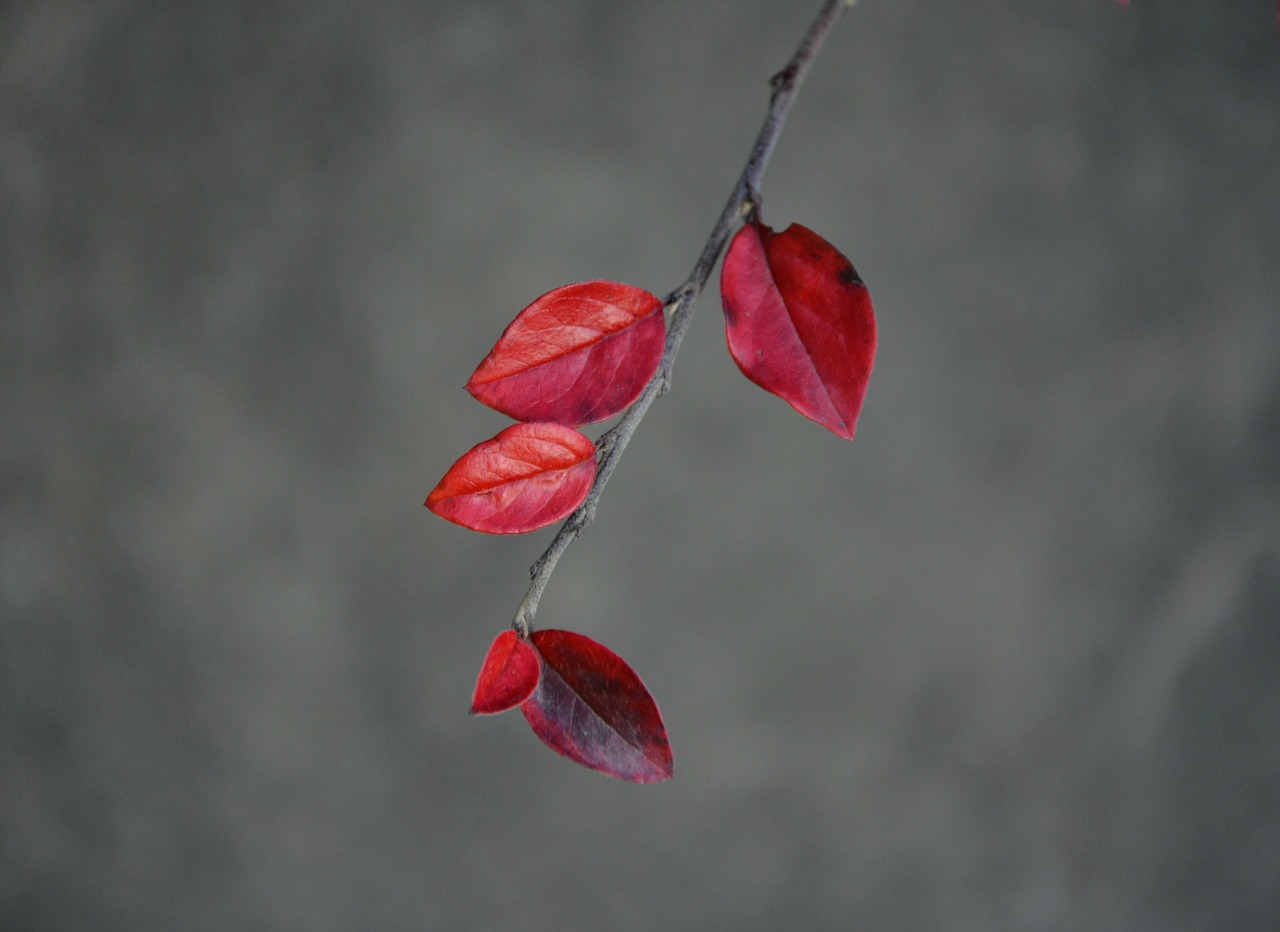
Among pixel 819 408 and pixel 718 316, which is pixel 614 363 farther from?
pixel 718 316

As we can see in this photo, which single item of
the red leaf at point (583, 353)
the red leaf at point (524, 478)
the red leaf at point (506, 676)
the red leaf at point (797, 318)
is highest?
the red leaf at point (797, 318)

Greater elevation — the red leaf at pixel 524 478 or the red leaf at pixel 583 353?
the red leaf at pixel 583 353

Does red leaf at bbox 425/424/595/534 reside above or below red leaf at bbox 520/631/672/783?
above

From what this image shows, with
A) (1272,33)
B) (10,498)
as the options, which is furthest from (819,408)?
(10,498)

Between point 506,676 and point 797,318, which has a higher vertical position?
point 797,318
